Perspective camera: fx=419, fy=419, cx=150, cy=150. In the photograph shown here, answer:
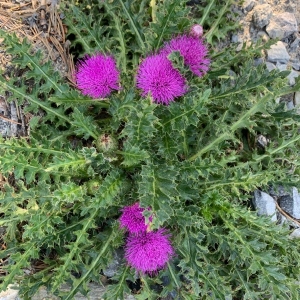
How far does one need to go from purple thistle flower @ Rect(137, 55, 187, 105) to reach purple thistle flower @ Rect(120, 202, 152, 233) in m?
0.76

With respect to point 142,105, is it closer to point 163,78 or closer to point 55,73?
point 163,78

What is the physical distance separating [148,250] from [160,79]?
116 centimetres

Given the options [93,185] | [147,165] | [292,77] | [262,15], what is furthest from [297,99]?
[93,185]

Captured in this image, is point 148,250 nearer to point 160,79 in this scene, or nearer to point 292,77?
point 160,79

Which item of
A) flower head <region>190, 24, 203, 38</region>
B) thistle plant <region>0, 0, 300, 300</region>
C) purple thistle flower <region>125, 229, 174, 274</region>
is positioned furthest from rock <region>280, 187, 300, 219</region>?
flower head <region>190, 24, 203, 38</region>

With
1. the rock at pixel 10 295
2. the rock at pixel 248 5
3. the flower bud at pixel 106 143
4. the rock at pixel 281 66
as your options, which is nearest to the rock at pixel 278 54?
the rock at pixel 281 66

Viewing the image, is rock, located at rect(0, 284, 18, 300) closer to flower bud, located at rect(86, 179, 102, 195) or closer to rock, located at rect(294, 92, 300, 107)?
flower bud, located at rect(86, 179, 102, 195)

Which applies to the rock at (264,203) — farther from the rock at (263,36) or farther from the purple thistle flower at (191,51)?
the rock at (263,36)

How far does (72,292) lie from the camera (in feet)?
9.57

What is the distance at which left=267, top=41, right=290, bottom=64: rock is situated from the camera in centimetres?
357

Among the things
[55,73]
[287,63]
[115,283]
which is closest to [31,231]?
[115,283]

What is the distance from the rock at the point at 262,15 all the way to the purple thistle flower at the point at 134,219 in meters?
1.96

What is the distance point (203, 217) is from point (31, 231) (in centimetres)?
117

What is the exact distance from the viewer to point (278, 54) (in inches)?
141
